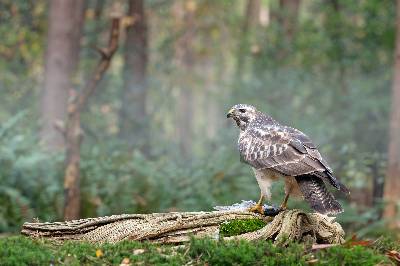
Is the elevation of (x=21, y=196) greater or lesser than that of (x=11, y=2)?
lesser

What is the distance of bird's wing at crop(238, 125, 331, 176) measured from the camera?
22.6 feet

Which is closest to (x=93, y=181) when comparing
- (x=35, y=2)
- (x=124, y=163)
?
(x=124, y=163)

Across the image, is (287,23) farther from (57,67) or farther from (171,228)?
(171,228)

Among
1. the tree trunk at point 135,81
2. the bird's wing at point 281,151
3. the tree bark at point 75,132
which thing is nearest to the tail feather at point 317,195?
the bird's wing at point 281,151

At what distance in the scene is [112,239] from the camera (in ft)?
20.7

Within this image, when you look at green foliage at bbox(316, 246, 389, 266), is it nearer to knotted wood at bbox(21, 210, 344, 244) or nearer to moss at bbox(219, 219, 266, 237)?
knotted wood at bbox(21, 210, 344, 244)

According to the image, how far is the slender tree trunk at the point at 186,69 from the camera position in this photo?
32031mm

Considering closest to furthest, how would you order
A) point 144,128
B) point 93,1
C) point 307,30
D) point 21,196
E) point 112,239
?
point 112,239
point 21,196
point 144,128
point 307,30
point 93,1

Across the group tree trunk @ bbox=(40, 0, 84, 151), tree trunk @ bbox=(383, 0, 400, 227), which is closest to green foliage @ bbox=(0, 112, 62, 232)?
tree trunk @ bbox=(40, 0, 84, 151)

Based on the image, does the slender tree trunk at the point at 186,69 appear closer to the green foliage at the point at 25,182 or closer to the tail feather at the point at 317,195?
the green foliage at the point at 25,182

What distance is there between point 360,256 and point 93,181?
364 inches

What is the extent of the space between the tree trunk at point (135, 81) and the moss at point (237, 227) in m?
14.7

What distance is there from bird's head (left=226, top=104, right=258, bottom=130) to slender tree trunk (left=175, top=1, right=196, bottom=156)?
854 inches

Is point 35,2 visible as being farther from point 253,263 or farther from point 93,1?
point 253,263
